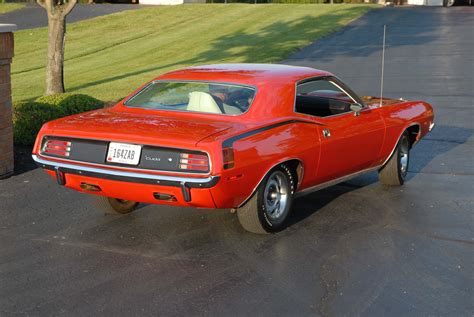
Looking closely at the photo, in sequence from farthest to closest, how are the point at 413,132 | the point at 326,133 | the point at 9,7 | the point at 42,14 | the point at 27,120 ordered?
the point at 9,7 < the point at 42,14 < the point at 27,120 < the point at 413,132 < the point at 326,133

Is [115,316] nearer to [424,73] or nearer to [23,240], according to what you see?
[23,240]

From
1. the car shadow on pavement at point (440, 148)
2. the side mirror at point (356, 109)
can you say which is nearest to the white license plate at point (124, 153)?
the side mirror at point (356, 109)

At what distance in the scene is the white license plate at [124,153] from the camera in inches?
263

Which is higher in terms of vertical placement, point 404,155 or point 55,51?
point 55,51

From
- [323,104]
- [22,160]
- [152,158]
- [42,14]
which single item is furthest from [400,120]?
[42,14]

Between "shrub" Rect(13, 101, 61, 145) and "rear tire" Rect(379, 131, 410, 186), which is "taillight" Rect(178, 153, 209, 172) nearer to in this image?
"rear tire" Rect(379, 131, 410, 186)

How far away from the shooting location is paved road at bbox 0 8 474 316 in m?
5.60

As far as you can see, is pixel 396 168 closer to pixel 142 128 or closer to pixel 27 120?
pixel 142 128

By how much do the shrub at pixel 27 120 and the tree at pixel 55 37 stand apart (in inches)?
165

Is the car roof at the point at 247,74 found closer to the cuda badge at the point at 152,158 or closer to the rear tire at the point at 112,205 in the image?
the rear tire at the point at 112,205

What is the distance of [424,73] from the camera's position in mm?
21734

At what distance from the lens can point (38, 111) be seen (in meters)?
11.6

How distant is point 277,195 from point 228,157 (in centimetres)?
99

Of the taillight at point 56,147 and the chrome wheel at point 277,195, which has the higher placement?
the taillight at point 56,147
